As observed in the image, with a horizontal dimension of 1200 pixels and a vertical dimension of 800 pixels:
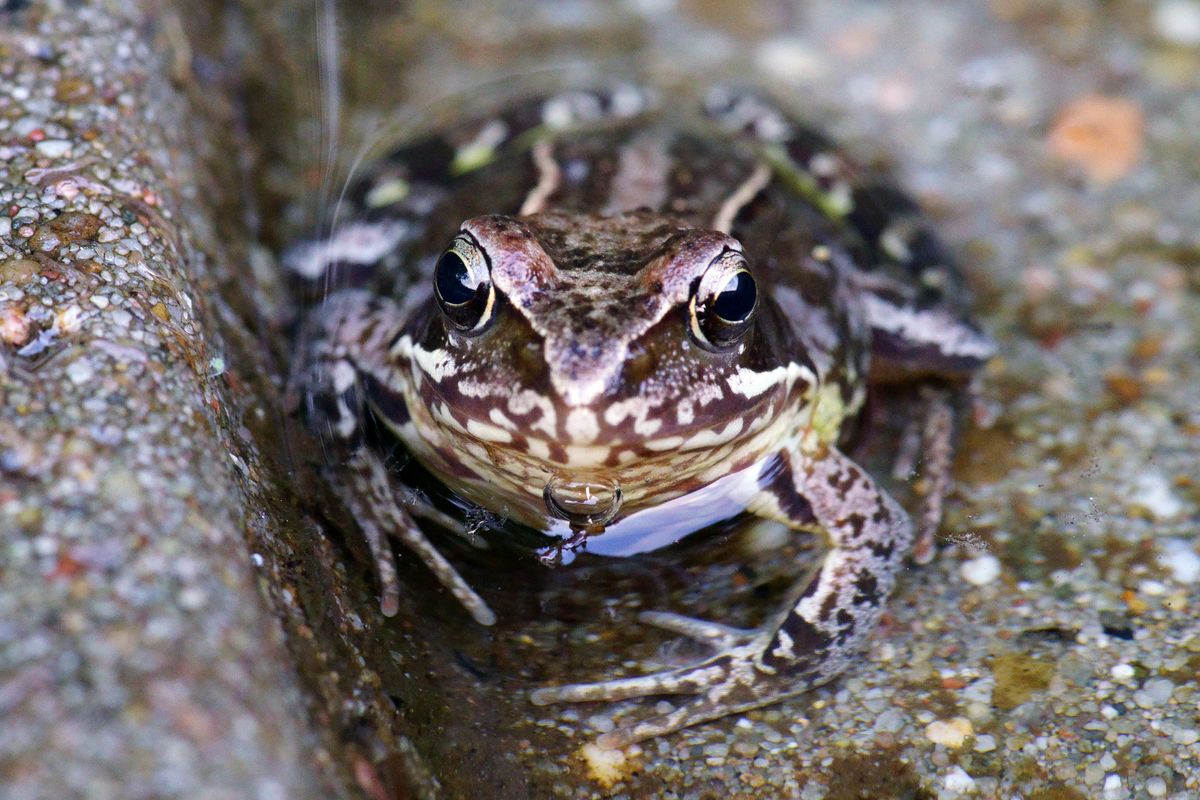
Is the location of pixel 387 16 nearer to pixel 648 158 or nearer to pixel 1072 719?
pixel 648 158

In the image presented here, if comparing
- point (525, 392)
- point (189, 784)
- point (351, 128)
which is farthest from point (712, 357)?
point (351, 128)

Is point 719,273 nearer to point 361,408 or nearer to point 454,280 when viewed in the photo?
point 454,280

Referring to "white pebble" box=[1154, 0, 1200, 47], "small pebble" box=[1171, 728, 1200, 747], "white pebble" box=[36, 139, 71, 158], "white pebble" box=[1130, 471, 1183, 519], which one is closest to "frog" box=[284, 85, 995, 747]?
"white pebble" box=[1130, 471, 1183, 519]

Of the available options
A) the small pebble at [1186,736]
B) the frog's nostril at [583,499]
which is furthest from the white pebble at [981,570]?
the frog's nostril at [583,499]

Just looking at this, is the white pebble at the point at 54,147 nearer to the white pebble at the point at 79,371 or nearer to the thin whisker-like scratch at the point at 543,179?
the white pebble at the point at 79,371

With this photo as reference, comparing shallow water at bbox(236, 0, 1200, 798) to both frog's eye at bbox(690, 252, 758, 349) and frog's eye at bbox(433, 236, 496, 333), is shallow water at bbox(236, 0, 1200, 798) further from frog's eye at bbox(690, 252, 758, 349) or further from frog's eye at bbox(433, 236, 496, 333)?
frog's eye at bbox(690, 252, 758, 349)

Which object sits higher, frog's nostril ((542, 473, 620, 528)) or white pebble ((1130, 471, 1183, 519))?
frog's nostril ((542, 473, 620, 528))

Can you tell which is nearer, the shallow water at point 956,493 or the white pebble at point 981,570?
the shallow water at point 956,493

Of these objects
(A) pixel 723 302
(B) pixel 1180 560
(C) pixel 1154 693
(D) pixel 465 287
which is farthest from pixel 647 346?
(B) pixel 1180 560
